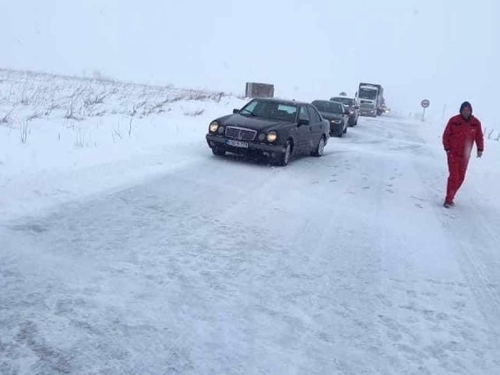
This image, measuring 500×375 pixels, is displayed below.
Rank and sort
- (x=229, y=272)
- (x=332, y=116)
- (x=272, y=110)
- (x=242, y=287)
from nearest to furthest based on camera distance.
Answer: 1. (x=242, y=287)
2. (x=229, y=272)
3. (x=272, y=110)
4. (x=332, y=116)

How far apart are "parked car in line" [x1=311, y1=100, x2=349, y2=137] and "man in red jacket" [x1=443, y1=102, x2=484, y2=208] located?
11049 mm

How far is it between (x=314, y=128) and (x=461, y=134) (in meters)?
4.72

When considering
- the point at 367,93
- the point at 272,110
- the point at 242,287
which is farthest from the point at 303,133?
the point at 367,93

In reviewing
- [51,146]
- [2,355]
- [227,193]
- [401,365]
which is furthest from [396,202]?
[2,355]

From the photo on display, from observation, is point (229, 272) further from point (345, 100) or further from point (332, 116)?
point (345, 100)

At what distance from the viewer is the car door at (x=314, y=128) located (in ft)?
43.2

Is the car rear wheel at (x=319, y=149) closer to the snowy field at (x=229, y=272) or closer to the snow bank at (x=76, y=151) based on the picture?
the snow bank at (x=76, y=151)

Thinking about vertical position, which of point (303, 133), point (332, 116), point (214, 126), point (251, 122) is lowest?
point (332, 116)

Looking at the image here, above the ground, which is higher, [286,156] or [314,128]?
[314,128]

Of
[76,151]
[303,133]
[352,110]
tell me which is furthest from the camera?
[352,110]

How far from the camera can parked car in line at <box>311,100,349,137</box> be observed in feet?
66.2

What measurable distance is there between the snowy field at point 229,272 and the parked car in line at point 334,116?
10334mm

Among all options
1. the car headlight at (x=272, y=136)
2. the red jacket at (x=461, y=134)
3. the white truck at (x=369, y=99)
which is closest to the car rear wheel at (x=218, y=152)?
the car headlight at (x=272, y=136)

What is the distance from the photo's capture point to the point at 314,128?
13273 mm
